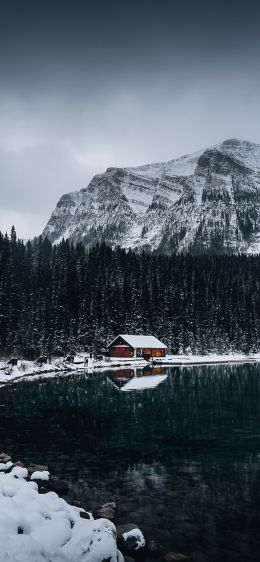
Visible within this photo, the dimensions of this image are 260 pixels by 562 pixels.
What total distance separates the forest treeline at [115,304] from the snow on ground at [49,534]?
7102 cm

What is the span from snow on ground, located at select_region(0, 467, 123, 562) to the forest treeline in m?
71.0

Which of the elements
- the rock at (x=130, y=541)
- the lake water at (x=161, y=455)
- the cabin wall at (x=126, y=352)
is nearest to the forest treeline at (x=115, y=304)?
the cabin wall at (x=126, y=352)

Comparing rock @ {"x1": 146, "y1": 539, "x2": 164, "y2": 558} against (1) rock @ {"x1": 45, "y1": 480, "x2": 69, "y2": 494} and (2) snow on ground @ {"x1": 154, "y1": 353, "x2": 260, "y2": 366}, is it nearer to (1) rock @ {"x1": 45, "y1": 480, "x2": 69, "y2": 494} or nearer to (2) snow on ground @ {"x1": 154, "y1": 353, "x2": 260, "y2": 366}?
(1) rock @ {"x1": 45, "y1": 480, "x2": 69, "y2": 494}

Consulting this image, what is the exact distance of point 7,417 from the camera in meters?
35.3

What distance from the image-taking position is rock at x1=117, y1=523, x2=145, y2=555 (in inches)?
523

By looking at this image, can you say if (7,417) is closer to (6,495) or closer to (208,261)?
(6,495)

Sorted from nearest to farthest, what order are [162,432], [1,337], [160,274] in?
Answer: [162,432] → [1,337] → [160,274]

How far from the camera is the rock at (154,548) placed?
1341 centimetres

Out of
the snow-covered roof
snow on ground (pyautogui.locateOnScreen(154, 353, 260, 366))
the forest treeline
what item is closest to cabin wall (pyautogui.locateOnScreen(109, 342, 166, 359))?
the snow-covered roof

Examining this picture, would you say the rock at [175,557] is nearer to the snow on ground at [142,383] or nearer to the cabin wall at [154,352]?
the snow on ground at [142,383]

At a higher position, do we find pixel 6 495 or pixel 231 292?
pixel 231 292

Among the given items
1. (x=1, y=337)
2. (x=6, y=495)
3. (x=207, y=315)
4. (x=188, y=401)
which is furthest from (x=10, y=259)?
(x=6, y=495)

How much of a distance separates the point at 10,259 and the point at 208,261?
9320 centimetres

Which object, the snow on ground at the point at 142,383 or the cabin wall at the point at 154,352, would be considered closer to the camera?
the snow on ground at the point at 142,383
